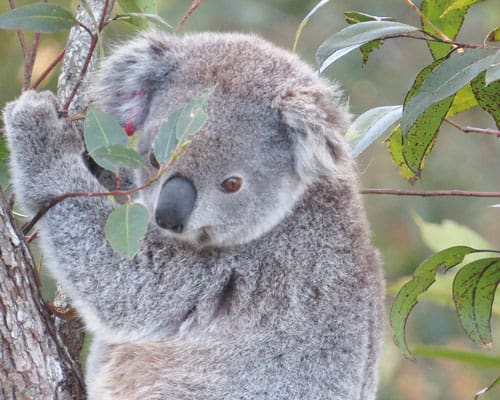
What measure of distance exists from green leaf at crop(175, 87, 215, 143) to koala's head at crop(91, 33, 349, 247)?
22.3 inches

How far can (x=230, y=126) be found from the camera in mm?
2771

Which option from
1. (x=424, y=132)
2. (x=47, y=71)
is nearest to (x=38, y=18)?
(x=47, y=71)

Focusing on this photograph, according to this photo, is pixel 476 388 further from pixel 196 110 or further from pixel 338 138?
pixel 196 110

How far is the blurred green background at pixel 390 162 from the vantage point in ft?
22.3

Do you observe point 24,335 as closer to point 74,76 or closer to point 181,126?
point 181,126

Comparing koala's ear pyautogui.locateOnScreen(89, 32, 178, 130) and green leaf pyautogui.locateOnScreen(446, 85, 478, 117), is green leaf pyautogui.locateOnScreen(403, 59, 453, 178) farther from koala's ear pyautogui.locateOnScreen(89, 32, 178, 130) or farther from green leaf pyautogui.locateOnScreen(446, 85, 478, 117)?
koala's ear pyautogui.locateOnScreen(89, 32, 178, 130)

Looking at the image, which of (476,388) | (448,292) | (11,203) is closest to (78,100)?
(11,203)

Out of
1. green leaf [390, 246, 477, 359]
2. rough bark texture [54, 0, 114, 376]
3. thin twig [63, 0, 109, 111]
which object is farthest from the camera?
rough bark texture [54, 0, 114, 376]

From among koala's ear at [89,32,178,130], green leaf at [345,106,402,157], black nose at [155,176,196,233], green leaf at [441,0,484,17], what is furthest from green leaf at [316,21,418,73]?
koala's ear at [89,32,178,130]

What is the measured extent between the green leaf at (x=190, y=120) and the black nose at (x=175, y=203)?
543 mm

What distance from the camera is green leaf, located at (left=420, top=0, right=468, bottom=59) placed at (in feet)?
8.01

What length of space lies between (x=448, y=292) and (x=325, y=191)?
578 millimetres

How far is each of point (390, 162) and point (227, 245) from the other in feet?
15.0

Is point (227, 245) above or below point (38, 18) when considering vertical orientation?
below
